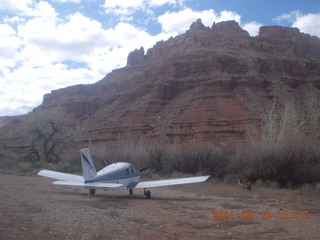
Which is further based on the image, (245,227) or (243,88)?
(243,88)

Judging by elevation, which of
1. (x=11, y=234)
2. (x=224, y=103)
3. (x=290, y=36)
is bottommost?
(x=11, y=234)

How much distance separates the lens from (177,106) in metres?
71.4

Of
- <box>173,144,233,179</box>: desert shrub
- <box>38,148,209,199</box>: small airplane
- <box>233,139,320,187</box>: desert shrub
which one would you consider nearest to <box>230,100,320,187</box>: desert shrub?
<box>233,139,320,187</box>: desert shrub

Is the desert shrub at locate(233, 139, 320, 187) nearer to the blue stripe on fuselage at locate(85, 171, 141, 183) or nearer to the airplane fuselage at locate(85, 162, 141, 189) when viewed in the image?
the airplane fuselage at locate(85, 162, 141, 189)

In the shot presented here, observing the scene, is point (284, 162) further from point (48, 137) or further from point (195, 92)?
point (195, 92)

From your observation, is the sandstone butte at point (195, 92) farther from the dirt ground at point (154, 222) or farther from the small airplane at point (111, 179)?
the dirt ground at point (154, 222)

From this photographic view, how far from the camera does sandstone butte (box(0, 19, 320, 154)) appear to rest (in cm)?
6291

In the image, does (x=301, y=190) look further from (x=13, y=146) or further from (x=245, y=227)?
(x=13, y=146)

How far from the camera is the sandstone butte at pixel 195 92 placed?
62.9 meters

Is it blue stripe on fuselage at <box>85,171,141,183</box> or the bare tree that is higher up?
the bare tree

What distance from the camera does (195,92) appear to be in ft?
240

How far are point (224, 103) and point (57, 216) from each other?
2405 inches

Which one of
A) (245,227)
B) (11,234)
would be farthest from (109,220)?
(245,227)
